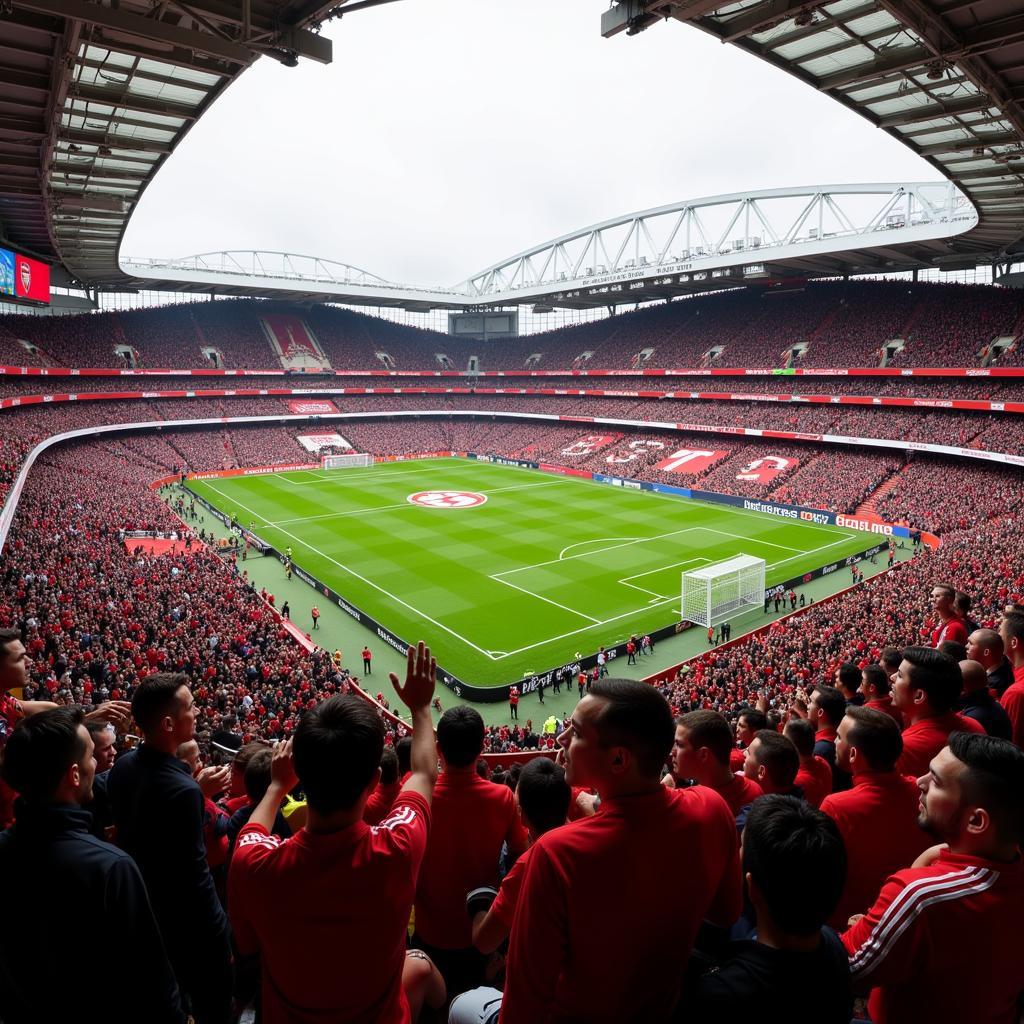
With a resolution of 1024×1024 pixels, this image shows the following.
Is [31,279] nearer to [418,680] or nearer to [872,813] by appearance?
[418,680]

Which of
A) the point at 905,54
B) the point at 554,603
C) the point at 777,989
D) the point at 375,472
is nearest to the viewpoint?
the point at 777,989

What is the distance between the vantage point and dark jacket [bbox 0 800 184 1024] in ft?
9.20

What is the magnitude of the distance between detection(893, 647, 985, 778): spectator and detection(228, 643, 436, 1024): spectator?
416 centimetres

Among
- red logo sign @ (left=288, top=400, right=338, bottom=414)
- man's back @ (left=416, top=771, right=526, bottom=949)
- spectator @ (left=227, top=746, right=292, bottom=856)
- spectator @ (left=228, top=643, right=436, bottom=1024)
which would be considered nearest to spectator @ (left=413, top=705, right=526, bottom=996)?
man's back @ (left=416, top=771, right=526, bottom=949)

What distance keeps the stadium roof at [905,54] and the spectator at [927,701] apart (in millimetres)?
10341

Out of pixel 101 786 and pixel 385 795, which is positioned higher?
pixel 101 786

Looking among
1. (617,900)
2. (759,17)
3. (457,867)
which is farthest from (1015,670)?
(759,17)

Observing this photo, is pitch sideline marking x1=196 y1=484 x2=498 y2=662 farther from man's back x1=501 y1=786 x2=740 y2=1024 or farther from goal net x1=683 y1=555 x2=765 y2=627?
man's back x1=501 y1=786 x2=740 y2=1024

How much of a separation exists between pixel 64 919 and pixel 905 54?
2103 centimetres

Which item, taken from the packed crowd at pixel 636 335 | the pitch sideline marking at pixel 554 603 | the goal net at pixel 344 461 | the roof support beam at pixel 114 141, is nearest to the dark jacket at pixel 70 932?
the roof support beam at pixel 114 141

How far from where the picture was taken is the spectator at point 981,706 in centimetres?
589

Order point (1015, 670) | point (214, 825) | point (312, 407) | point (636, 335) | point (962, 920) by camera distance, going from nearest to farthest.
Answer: point (962, 920), point (214, 825), point (1015, 670), point (312, 407), point (636, 335)

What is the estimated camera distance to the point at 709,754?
4.12 meters

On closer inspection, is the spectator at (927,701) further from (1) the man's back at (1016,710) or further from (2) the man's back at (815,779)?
(1) the man's back at (1016,710)
